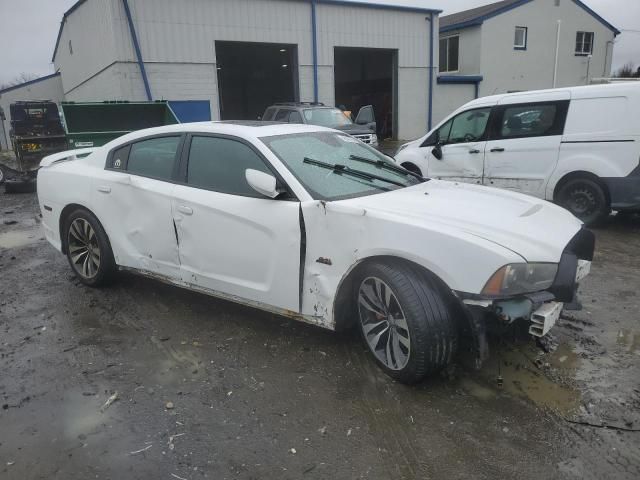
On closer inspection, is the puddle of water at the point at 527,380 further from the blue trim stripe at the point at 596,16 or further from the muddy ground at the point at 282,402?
the blue trim stripe at the point at 596,16

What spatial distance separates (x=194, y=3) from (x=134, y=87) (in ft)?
11.4

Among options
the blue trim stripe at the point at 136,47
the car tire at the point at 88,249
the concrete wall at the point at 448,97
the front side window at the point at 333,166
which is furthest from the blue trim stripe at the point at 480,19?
the car tire at the point at 88,249

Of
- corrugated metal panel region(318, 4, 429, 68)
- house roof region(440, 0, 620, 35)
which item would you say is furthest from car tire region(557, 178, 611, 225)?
house roof region(440, 0, 620, 35)

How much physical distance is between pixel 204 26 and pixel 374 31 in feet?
24.1

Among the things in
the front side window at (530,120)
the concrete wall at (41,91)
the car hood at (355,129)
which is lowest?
the car hood at (355,129)

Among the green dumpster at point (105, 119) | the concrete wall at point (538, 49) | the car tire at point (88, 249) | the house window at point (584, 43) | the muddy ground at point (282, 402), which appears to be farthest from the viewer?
the house window at point (584, 43)

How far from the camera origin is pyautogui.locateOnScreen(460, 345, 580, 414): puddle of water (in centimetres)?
303

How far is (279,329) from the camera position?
4.02 metres

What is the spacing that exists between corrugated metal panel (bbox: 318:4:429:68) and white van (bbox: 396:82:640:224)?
1287cm

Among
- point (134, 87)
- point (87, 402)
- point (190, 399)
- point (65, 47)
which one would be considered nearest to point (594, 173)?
point (190, 399)

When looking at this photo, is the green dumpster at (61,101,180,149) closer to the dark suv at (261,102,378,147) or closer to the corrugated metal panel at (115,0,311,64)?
the dark suv at (261,102,378,147)

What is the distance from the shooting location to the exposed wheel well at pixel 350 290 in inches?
122

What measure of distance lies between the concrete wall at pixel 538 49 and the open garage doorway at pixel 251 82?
34.4 feet

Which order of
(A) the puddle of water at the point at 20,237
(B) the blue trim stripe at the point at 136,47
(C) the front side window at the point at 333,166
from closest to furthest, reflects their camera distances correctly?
(C) the front side window at the point at 333,166
(A) the puddle of water at the point at 20,237
(B) the blue trim stripe at the point at 136,47
